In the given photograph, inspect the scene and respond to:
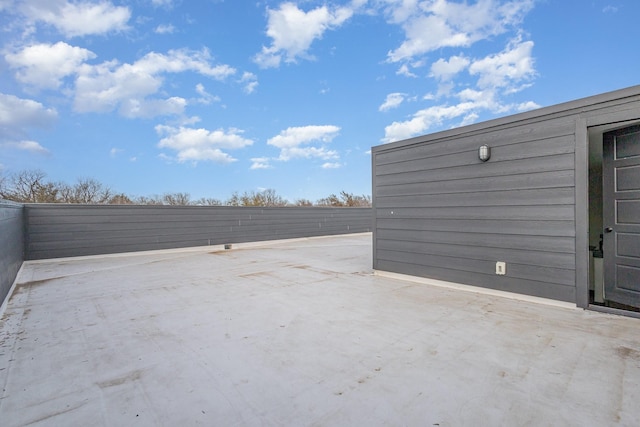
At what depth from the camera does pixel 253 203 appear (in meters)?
13.4

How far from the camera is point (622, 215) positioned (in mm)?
2918

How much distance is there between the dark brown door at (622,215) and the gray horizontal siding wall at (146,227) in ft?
27.2

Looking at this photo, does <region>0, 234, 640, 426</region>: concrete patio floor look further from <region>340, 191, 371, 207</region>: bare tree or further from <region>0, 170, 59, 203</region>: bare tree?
<region>340, 191, 371, 207</region>: bare tree

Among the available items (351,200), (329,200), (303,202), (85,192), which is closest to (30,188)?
A: (85,192)

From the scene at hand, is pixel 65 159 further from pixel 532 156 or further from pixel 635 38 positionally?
pixel 635 38

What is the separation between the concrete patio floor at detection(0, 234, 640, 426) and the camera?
4.58 ft

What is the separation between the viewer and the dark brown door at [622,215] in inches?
111

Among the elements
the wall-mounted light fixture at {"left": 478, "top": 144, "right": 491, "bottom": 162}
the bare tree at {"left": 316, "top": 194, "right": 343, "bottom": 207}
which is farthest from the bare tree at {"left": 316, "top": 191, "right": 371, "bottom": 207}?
the wall-mounted light fixture at {"left": 478, "top": 144, "right": 491, "bottom": 162}

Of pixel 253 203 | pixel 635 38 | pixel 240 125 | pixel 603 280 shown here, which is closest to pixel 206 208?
pixel 240 125

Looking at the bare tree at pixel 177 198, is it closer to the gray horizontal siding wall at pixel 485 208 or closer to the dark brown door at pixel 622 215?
the gray horizontal siding wall at pixel 485 208

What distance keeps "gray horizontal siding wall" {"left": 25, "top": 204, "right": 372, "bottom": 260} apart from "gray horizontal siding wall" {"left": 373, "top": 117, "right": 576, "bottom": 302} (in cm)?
565

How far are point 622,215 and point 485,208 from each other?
1.20 m

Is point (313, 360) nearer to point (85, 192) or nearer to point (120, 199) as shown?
point (120, 199)

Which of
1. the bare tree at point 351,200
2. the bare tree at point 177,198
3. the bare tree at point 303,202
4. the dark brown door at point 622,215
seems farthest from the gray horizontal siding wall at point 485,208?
the bare tree at point 351,200
